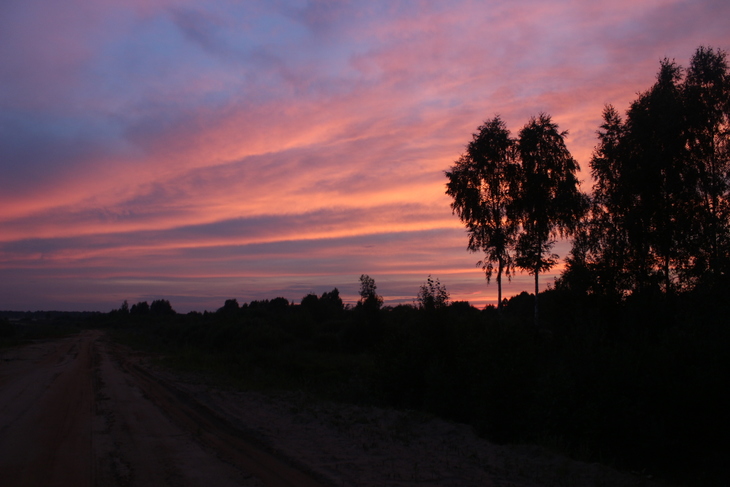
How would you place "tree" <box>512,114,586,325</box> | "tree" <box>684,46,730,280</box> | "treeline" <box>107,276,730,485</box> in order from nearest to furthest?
"treeline" <box>107,276,730,485</box>, "tree" <box>684,46,730,280</box>, "tree" <box>512,114,586,325</box>

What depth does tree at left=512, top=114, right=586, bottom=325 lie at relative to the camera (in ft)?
84.9

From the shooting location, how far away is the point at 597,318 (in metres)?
20.8

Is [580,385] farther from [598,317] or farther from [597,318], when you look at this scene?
[598,317]

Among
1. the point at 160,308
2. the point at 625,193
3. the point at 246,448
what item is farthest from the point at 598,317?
the point at 160,308

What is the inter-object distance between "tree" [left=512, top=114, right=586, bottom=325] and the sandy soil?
14.8m

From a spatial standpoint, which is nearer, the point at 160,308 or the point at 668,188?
the point at 668,188

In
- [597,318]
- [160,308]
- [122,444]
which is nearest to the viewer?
[122,444]

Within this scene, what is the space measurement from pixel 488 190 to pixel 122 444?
21654 millimetres

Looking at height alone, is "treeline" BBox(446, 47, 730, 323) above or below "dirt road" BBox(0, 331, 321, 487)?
above

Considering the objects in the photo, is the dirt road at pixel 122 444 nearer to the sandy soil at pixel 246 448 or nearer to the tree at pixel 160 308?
the sandy soil at pixel 246 448

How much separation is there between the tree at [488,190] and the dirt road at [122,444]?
16.6 metres

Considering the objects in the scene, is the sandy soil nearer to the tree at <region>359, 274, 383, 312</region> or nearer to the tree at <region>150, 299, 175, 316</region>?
the tree at <region>359, 274, 383, 312</region>

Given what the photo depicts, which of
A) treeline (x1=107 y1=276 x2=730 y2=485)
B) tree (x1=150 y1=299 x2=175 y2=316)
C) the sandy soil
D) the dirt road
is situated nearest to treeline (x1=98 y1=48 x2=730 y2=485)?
treeline (x1=107 y1=276 x2=730 y2=485)

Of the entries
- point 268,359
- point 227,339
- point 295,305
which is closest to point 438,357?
point 268,359
